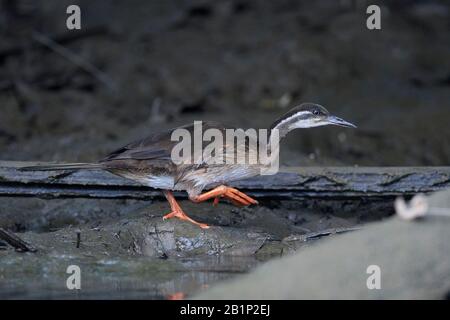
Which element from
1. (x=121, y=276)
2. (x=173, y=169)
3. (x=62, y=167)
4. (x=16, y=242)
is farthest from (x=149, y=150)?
(x=121, y=276)

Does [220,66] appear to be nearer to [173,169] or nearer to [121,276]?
[173,169]

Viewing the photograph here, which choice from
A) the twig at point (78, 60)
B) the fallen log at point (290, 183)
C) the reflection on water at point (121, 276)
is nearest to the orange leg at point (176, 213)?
the fallen log at point (290, 183)

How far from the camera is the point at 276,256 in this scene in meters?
7.01

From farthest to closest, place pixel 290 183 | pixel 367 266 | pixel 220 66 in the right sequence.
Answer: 1. pixel 220 66
2. pixel 290 183
3. pixel 367 266

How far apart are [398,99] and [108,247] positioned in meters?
5.86

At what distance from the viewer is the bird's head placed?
8.45 metres

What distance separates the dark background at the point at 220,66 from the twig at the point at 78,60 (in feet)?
0.08

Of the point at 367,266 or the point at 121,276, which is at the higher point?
the point at 121,276

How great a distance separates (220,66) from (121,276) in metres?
6.38

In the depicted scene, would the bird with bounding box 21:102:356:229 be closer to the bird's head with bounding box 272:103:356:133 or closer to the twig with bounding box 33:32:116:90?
the bird's head with bounding box 272:103:356:133

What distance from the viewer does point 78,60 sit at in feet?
39.7

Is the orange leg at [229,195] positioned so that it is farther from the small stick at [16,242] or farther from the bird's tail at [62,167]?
the small stick at [16,242]
